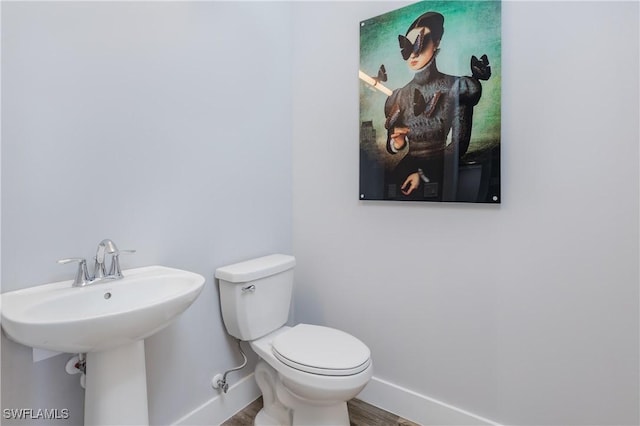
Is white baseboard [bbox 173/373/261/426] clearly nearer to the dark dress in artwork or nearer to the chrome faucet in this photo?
the chrome faucet

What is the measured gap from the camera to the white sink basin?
0.75 m

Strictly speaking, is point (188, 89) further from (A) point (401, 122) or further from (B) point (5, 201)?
(A) point (401, 122)

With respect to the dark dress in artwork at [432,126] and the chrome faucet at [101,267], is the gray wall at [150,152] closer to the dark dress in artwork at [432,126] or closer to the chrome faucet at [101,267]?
the chrome faucet at [101,267]

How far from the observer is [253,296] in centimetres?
150

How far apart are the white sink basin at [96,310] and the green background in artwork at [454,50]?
1.13 m

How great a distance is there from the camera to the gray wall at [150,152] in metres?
0.97

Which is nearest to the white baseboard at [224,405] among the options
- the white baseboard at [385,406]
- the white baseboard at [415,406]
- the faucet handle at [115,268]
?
the white baseboard at [385,406]

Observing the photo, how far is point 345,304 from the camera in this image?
177 cm

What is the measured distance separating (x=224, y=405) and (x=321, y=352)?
0.64 m

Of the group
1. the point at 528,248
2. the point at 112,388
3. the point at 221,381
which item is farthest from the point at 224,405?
the point at 528,248

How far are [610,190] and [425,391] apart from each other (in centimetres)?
113

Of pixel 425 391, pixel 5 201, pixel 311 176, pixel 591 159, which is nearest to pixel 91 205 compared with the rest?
pixel 5 201

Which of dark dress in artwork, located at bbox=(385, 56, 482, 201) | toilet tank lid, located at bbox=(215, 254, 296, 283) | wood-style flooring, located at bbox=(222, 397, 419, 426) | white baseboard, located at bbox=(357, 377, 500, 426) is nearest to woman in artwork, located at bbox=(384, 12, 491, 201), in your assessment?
dark dress in artwork, located at bbox=(385, 56, 482, 201)

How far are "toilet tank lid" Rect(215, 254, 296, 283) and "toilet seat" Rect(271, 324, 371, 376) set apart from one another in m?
0.29
